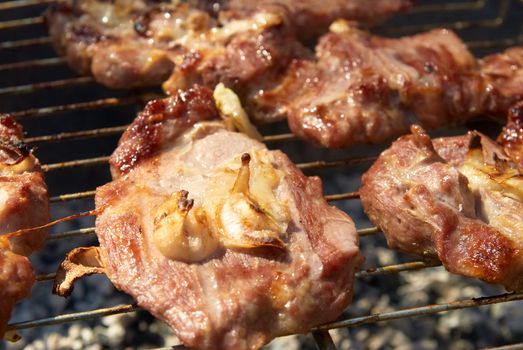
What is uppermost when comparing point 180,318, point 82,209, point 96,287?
point 180,318

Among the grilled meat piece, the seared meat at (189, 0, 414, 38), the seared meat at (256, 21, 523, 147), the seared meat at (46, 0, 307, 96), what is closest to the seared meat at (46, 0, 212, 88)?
the seared meat at (46, 0, 307, 96)

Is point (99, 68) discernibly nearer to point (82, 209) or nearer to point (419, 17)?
point (82, 209)

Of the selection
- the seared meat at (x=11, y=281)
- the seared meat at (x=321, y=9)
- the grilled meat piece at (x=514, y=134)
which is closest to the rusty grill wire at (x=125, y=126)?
the seared meat at (x=11, y=281)

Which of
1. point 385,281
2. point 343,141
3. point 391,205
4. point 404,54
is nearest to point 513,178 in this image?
→ point 391,205

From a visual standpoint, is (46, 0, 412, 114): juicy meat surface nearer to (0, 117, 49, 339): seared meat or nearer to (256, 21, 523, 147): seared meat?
(256, 21, 523, 147): seared meat

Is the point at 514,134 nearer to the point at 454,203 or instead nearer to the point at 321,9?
the point at 454,203
